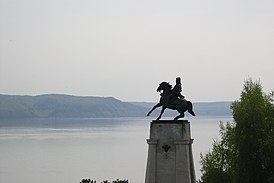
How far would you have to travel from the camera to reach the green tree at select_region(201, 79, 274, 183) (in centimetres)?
1770

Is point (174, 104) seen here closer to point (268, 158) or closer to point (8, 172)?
point (268, 158)

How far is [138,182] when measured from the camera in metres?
35.9

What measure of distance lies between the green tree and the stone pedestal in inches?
145

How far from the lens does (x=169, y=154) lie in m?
14.8

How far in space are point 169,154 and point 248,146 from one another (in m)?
4.18

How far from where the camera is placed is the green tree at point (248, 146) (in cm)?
1770

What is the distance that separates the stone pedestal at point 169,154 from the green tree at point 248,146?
3.67 meters

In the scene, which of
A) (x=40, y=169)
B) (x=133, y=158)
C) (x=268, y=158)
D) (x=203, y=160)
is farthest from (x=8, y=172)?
(x=268, y=158)

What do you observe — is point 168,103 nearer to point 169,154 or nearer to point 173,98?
point 173,98

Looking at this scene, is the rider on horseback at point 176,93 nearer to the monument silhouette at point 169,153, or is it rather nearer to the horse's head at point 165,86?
the horse's head at point 165,86

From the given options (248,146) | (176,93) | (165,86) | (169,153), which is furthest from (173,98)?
(248,146)

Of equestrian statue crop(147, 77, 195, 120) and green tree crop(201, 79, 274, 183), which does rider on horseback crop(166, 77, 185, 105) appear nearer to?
equestrian statue crop(147, 77, 195, 120)

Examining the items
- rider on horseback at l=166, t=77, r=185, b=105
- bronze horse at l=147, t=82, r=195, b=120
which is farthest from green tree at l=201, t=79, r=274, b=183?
rider on horseback at l=166, t=77, r=185, b=105

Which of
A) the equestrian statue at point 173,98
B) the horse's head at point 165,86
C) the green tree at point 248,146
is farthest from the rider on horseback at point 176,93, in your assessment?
the green tree at point 248,146
